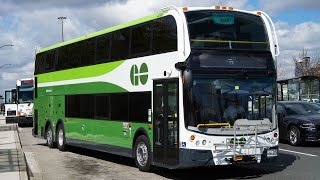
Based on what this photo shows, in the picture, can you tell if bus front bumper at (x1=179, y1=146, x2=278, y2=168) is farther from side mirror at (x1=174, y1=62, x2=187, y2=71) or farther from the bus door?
side mirror at (x1=174, y1=62, x2=187, y2=71)

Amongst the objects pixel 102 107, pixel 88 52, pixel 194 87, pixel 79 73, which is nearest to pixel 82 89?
pixel 79 73

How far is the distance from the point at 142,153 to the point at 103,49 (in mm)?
3843

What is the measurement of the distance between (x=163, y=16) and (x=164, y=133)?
274 centimetres

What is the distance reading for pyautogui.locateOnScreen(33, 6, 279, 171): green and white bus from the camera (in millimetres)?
10258

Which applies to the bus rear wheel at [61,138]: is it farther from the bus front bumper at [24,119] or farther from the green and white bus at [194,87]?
the bus front bumper at [24,119]

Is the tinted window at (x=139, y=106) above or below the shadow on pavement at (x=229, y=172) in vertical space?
above

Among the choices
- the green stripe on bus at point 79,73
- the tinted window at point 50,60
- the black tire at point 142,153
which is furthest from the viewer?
the tinted window at point 50,60

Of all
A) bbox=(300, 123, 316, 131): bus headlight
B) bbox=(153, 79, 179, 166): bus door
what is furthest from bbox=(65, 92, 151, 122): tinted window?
bbox=(300, 123, 316, 131): bus headlight

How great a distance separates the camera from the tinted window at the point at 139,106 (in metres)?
11.9

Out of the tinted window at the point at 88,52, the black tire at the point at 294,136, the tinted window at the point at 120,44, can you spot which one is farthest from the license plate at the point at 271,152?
the tinted window at the point at 88,52

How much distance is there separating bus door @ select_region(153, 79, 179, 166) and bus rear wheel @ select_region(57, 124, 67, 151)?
24.3 feet

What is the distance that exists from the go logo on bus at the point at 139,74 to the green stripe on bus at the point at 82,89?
0.59m

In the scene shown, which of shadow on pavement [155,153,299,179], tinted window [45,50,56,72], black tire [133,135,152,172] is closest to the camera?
shadow on pavement [155,153,299,179]

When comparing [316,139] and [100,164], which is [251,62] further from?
[316,139]
